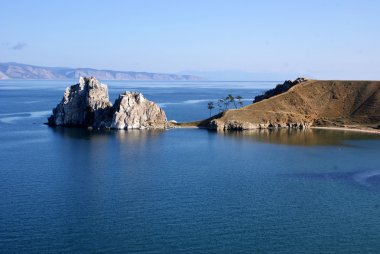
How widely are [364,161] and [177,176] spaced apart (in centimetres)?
5561

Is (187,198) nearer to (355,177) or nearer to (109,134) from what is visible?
(355,177)

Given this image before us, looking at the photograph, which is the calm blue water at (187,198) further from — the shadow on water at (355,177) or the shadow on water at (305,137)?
the shadow on water at (305,137)

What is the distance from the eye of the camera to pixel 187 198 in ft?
312

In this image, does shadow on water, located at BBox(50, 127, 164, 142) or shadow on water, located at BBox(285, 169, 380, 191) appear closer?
shadow on water, located at BBox(285, 169, 380, 191)

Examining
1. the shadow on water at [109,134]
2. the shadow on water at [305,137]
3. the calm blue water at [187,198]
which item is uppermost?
the shadow on water at [109,134]

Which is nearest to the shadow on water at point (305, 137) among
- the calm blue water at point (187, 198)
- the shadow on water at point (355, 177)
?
the calm blue water at point (187, 198)

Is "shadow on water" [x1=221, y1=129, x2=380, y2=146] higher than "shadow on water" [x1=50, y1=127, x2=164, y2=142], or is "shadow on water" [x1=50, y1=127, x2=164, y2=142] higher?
"shadow on water" [x1=50, y1=127, x2=164, y2=142]

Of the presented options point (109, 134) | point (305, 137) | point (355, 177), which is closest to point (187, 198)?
point (355, 177)

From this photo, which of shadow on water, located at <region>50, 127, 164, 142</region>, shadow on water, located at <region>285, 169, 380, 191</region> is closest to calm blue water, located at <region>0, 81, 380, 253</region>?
shadow on water, located at <region>285, 169, 380, 191</region>

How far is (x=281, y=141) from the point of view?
177500mm

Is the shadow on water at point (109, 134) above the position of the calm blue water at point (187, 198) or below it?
above

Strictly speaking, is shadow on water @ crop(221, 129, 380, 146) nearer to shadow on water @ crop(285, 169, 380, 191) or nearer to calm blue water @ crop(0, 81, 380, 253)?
calm blue water @ crop(0, 81, 380, 253)

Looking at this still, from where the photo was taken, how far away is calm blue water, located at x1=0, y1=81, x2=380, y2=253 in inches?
2886

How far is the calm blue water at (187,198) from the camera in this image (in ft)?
241
